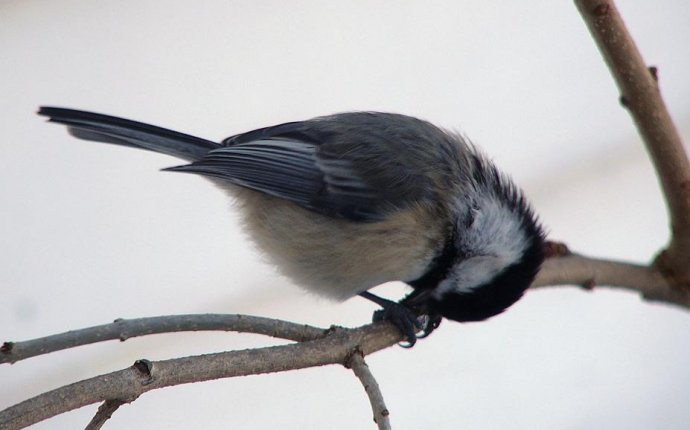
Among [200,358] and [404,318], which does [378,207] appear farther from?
[200,358]

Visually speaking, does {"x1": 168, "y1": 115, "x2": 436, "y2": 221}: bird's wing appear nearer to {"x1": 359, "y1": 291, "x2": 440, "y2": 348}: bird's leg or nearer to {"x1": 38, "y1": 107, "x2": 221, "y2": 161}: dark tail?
{"x1": 38, "y1": 107, "x2": 221, "y2": 161}: dark tail

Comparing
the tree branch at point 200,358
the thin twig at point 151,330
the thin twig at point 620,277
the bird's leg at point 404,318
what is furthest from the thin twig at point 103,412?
the thin twig at point 620,277

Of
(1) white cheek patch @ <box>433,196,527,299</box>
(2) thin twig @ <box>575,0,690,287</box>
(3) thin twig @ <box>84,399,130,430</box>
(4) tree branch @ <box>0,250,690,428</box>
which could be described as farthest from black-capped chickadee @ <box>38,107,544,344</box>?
(3) thin twig @ <box>84,399,130,430</box>

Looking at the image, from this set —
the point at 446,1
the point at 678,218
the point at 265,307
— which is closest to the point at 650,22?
the point at 446,1

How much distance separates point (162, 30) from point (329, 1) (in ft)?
1.74

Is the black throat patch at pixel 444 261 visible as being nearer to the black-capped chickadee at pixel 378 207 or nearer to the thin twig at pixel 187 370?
the black-capped chickadee at pixel 378 207

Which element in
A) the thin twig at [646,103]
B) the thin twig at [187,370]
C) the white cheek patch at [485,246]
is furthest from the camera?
the white cheek patch at [485,246]

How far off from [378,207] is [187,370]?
592 millimetres

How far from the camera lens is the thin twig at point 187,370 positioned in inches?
38.3

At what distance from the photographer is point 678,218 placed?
1616mm

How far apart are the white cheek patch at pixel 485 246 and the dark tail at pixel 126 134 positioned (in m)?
0.61

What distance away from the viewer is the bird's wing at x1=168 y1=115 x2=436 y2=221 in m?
1.58

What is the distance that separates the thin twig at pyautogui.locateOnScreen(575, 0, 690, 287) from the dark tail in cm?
85

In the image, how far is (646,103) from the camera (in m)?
1.46
